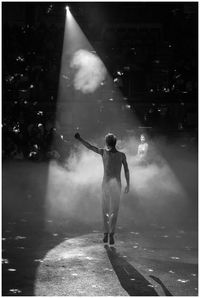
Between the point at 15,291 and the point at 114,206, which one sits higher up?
the point at 114,206

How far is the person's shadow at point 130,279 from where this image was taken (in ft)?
16.7

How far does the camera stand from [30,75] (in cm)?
1803

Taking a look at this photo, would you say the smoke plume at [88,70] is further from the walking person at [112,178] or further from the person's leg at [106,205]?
the person's leg at [106,205]

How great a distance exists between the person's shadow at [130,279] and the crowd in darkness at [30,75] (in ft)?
30.9

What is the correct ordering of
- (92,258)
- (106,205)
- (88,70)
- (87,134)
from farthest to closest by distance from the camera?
1. (88,70)
2. (87,134)
3. (106,205)
4. (92,258)

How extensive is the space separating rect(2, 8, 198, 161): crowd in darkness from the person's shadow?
9.43 meters

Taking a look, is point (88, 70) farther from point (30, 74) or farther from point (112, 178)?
point (112, 178)

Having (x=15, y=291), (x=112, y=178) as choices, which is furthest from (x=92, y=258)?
(x=15, y=291)

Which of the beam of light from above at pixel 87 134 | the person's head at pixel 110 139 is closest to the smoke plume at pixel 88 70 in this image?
the beam of light from above at pixel 87 134

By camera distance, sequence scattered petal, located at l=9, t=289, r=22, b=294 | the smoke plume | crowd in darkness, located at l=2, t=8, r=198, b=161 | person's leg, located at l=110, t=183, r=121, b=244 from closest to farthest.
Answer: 1. scattered petal, located at l=9, t=289, r=22, b=294
2. person's leg, located at l=110, t=183, r=121, b=244
3. crowd in darkness, located at l=2, t=8, r=198, b=161
4. the smoke plume

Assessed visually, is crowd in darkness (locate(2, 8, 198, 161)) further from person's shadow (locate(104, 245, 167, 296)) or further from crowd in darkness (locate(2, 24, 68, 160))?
person's shadow (locate(104, 245, 167, 296))

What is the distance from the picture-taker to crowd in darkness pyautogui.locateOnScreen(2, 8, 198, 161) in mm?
16344

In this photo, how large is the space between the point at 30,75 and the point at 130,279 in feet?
46.4

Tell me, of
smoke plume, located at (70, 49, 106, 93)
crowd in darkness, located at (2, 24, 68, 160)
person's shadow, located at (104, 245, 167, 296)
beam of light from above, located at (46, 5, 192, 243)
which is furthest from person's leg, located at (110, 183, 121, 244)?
smoke plume, located at (70, 49, 106, 93)
